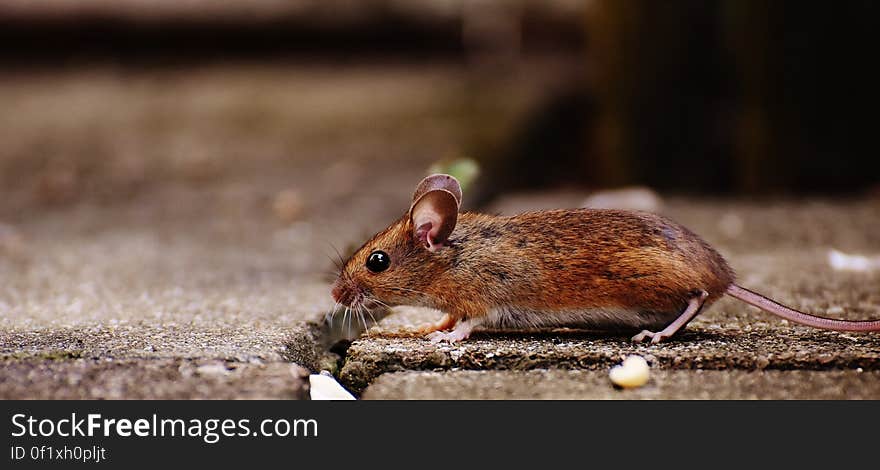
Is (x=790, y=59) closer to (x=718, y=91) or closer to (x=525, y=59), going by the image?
(x=718, y=91)

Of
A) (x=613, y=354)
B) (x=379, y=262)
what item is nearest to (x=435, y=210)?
(x=379, y=262)

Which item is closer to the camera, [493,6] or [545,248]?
[545,248]

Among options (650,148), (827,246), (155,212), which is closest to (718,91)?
(650,148)

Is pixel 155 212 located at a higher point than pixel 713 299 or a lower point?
higher

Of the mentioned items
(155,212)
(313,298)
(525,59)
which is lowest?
(313,298)

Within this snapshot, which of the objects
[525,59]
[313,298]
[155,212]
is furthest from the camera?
[525,59]

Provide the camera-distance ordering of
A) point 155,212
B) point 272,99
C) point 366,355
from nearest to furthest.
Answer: point 366,355 < point 155,212 < point 272,99

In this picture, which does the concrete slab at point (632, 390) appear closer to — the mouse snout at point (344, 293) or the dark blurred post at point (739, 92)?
the mouse snout at point (344, 293)

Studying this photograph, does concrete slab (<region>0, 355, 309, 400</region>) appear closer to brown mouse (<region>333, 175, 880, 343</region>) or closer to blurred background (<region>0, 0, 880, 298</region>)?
brown mouse (<region>333, 175, 880, 343</region>)
